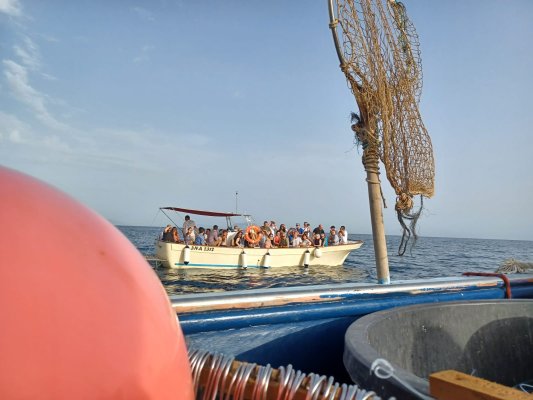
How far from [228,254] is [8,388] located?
56.4ft

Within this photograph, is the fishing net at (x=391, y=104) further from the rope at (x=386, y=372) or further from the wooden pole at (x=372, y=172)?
the rope at (x=386, y=372)

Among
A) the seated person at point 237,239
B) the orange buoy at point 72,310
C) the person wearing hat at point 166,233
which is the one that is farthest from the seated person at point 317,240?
the orange buoy at point 72,310

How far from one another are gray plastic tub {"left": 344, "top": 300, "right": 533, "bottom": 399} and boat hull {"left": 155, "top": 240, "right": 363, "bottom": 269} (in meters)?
15.4

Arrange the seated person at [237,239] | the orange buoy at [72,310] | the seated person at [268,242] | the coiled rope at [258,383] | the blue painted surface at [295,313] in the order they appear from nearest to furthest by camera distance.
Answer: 1. the orange buoy at [72,310]
2. the coiled rope at [258,383]
3. the blue painted surface at [295,313]
4. the seated person at [268,242]
5. the seated person at [237,239]

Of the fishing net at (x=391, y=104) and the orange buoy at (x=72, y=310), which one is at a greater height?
the fishing net at (x=391, y=104)

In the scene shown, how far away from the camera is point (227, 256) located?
57.9ft

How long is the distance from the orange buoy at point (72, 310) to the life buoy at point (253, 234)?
1836 centimetres

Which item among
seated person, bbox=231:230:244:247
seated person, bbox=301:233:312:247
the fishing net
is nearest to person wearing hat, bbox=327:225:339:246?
seated person, bbox=301:233:312:247

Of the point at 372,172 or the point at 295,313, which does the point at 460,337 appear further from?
the point at 372,172

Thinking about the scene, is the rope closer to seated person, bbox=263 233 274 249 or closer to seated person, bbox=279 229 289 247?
seated person, bbox=263 233 274 249

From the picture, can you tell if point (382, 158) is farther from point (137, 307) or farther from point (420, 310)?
point (137, 307)

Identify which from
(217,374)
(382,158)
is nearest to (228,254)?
(382,158)

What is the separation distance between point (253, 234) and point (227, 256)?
2.17 m

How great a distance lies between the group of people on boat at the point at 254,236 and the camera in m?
18.2
